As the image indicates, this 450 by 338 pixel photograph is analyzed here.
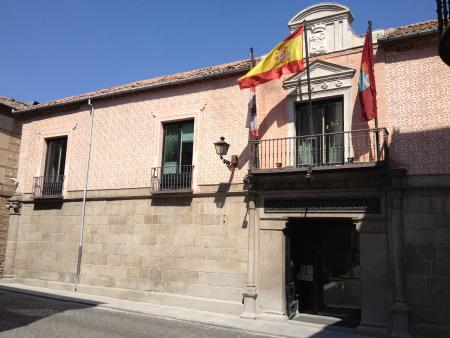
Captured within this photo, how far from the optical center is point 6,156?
57.6 feet

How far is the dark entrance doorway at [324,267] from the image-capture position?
11.7 metres

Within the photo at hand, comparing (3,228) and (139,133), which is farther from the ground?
(139,133)

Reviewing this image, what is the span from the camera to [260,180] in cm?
1156

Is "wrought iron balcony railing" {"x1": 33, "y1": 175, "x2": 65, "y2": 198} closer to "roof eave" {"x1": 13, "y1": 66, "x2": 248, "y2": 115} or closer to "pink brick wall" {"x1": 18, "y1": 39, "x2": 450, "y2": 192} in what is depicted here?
"pink brick wall" {"x1": 18, "y1": 39, "x2": 450, "y2": 192}

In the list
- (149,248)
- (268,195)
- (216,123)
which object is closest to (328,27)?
(216,123)

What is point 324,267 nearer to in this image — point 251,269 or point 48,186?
point 251,269

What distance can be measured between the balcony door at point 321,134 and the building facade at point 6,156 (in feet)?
41.5

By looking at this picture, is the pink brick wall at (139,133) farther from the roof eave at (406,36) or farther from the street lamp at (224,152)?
the roof eave at (406,36)

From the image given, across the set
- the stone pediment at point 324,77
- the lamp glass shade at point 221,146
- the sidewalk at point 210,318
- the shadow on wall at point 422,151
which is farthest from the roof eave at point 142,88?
the sidewalk at point 210,318

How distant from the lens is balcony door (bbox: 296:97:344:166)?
11000mm

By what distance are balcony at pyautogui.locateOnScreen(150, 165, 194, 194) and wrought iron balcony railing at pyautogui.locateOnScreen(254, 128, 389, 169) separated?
97.6 inches

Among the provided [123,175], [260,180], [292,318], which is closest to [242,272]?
[292,318]

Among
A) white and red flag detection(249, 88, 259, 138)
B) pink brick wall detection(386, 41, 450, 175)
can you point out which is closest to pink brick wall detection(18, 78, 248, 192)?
white and red flag detection(249, 88, 259, 138)

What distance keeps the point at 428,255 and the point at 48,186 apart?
13.4m
